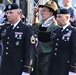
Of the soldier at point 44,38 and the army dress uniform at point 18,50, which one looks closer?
the army dress uniform at point 18,50

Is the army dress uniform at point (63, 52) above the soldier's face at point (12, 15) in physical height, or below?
below

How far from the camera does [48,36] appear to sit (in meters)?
5.18

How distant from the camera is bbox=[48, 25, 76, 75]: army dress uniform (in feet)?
15.1

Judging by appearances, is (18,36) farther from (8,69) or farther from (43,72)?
(43,72)

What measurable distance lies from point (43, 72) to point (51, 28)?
0.72 meters

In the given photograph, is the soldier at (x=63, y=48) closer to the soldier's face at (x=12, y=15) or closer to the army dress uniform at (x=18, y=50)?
the army dress uniform at (x=18, y=50)

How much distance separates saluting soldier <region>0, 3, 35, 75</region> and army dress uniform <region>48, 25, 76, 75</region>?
15.6 inches

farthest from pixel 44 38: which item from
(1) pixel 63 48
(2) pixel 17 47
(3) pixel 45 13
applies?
(2) pixel 17 47

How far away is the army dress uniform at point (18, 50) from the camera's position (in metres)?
4.52

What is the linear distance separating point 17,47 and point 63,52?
68cm

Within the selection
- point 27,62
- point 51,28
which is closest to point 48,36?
point 51,28

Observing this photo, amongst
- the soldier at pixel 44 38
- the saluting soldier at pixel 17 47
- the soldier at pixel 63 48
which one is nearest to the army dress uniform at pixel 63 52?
the soldier at pixel 63 48

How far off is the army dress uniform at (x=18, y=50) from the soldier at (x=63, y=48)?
403 mm

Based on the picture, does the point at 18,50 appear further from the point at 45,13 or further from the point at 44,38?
the point at 45,13
